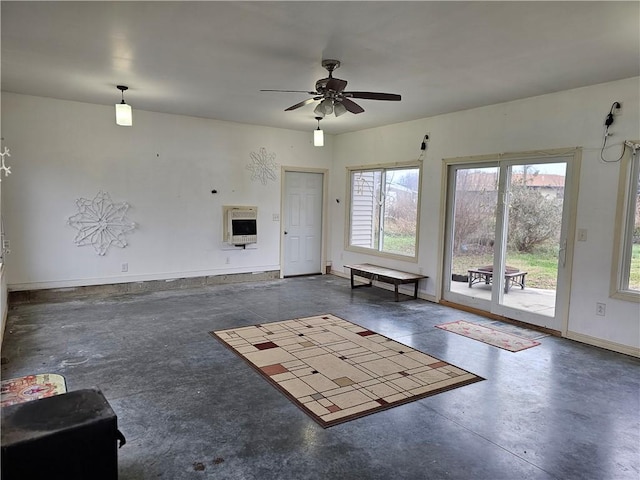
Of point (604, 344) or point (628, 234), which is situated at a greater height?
point (628, 234)

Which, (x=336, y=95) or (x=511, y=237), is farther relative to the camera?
(x=511, y=237)

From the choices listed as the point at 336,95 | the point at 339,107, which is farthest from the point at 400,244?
the point at 336,95

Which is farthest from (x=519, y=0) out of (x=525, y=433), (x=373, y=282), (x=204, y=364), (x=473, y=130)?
(x=373, y=282)

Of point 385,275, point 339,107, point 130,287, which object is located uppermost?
point 339,107

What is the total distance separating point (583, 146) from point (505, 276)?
5.60 ft

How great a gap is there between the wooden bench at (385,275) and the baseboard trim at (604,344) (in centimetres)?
210

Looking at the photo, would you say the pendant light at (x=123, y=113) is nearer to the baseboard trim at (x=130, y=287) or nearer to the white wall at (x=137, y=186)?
the white wall at (x=137, y=186)

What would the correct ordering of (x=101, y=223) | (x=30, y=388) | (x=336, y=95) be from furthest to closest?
(x=101, y=223) → (x=336, y=95) → (x=30, y=388)

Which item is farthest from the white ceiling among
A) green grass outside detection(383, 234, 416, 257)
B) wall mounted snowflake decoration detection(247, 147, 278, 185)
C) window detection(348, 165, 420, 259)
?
green grass outside detection(383, 234, 416, 257)

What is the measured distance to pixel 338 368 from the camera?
3.58m

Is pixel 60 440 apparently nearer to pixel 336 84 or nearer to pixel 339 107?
pixel 336 84

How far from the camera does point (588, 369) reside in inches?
145

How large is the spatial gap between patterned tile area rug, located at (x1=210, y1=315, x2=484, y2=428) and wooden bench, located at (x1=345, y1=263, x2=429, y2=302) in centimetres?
142

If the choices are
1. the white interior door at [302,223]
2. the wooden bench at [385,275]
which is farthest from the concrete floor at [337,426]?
the white interior door at [302,223]
